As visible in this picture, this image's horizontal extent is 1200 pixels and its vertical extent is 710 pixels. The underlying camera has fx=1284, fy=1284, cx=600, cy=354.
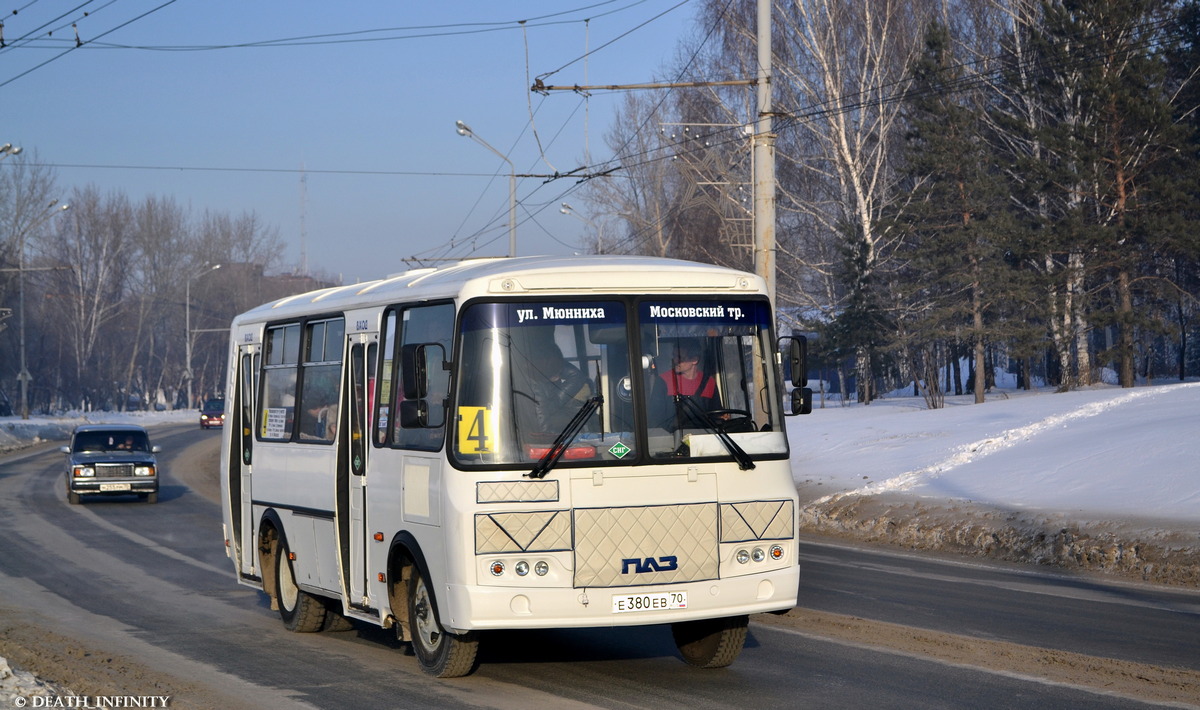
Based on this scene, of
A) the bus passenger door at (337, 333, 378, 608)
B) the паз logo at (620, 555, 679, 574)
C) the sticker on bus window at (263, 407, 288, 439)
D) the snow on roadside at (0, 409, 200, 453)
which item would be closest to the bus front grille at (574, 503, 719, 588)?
the паз logo at (620, 555, 679, 574)

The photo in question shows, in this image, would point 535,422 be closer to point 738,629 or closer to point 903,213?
point 738,629

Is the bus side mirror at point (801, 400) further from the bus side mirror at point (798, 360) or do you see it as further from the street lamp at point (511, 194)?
the street lamp at point (511, 194)

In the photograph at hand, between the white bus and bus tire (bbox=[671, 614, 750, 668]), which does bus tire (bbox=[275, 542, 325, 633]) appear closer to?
the white bus

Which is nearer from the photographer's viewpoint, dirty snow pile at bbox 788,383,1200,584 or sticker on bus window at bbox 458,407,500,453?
sticker on bus window at bbox 458,407,500,453

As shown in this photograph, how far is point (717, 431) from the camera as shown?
8375 millimetres

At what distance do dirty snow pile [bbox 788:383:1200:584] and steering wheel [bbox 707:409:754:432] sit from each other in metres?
7.49

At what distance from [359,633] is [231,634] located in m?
1.07

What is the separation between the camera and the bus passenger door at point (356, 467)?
952 cm

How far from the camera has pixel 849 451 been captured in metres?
25.2

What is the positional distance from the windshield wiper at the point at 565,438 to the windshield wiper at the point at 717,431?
24.0 inches

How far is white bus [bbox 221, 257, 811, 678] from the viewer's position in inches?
309

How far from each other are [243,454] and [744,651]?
5553 mm

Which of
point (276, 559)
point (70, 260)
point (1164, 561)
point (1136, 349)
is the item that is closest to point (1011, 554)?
point (1164, 561)

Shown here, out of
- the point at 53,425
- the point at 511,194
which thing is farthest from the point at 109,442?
the point at 53,425
